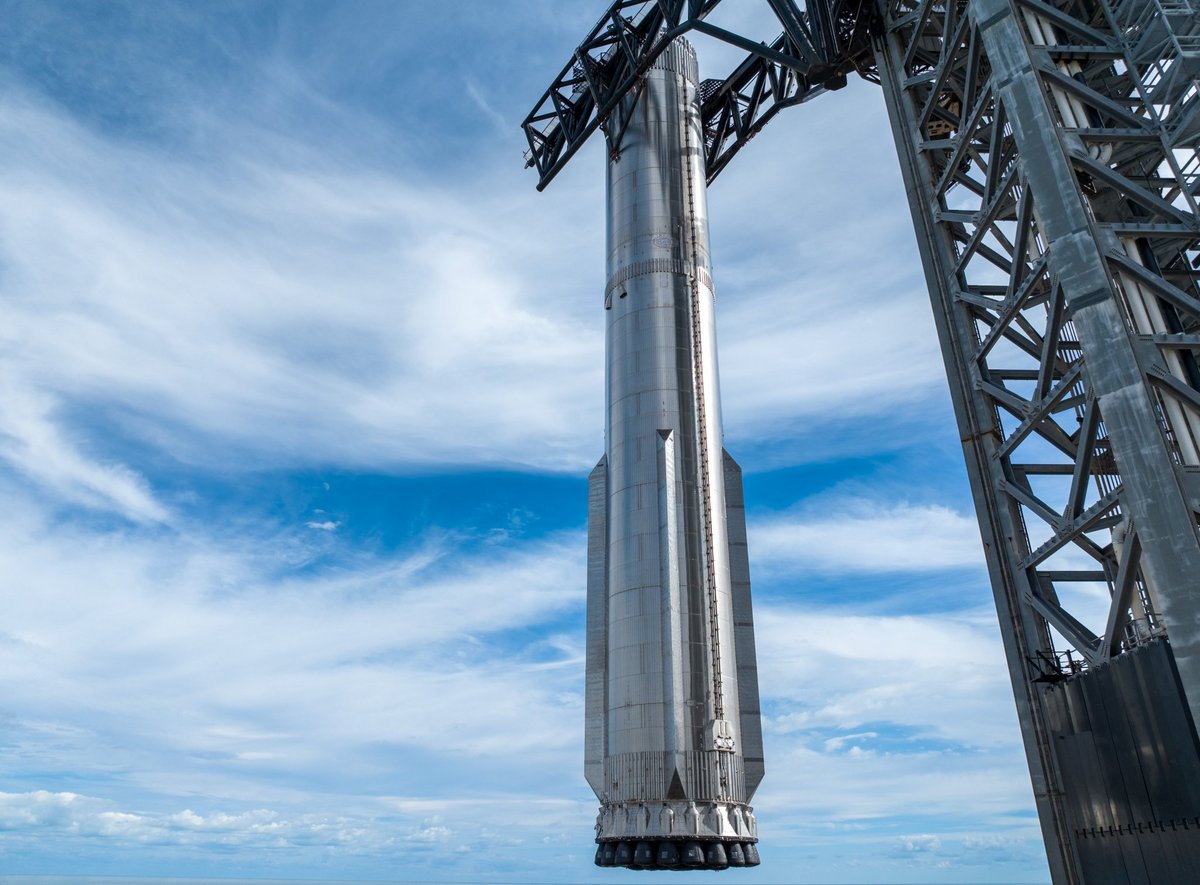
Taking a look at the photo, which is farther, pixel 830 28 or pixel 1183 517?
pixel 830 28

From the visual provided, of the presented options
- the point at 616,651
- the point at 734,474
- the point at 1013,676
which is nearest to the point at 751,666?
the point at 616,651

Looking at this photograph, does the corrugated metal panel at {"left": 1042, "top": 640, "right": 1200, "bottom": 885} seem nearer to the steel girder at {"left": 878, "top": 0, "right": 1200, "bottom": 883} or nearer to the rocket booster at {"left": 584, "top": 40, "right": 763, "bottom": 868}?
the steel girder at {"left": 878, "top": 0, "right": 1200, "bottom": 883}

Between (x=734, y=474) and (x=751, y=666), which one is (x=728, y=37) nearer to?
(x=734, y=474)

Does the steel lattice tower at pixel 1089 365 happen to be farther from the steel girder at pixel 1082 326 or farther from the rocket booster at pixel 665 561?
the rocket booster at pixel 665 561

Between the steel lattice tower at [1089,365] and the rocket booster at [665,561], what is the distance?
890 cm

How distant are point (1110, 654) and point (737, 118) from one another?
1084 inches

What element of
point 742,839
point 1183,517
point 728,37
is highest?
point 728,37

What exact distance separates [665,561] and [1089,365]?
13.3 meters

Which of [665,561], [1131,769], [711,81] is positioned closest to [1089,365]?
[1131,769]

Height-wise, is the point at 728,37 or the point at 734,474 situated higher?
the point at 728,37

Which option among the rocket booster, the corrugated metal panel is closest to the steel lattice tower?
the corrugated metal panel

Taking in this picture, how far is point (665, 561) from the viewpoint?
24719 millimetres

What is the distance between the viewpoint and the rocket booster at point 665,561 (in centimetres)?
2245

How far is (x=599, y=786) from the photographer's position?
79.7ft
